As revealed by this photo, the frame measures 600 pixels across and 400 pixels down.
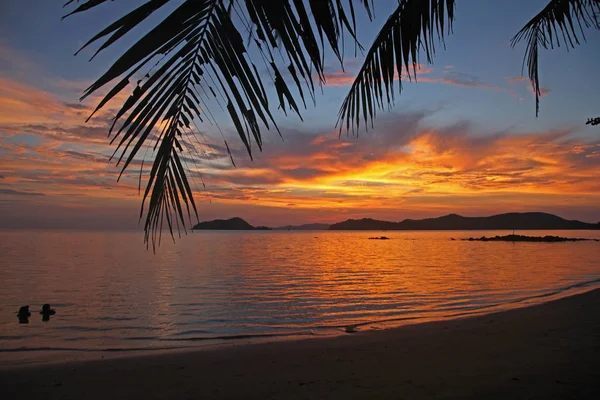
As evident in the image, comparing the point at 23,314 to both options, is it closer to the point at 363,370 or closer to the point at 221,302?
the point at 221,302

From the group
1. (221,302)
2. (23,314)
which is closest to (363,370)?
(221,302)

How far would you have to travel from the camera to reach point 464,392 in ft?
15.9

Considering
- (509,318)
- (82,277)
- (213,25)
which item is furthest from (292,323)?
(82,277)

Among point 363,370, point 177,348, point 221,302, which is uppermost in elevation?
point 363,370

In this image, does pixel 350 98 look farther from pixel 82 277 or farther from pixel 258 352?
pixel 82 277

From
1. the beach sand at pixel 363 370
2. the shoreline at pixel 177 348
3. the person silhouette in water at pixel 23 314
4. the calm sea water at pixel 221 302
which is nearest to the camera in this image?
the beach sand at pixel 363 370

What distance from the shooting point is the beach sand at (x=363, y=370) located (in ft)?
16.5

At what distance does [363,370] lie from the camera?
236 inches

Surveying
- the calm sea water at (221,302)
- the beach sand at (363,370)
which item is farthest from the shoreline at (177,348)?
the beach sand at (363,370)

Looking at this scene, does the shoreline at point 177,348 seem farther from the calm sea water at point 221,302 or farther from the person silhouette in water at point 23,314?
the person silhouette in water at point 23,314

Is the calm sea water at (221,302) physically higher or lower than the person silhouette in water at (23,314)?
lower

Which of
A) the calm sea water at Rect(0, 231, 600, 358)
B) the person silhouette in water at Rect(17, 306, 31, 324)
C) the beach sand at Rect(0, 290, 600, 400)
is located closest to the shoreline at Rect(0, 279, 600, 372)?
the calm sea water at Rect(0, 231, 600, 358)

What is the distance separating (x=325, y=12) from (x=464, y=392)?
16.9 ft

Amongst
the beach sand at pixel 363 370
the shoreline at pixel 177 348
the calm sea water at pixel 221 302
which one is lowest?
the calm sea water at pixel 221 302
